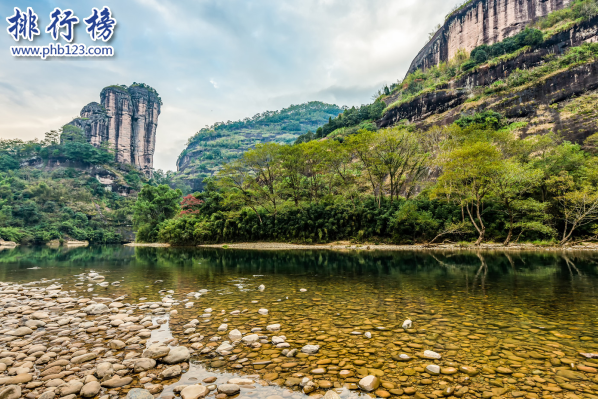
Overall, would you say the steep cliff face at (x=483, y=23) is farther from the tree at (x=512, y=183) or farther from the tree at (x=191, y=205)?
the tree at (x=191, y=205)

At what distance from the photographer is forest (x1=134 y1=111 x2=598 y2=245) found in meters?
20.9

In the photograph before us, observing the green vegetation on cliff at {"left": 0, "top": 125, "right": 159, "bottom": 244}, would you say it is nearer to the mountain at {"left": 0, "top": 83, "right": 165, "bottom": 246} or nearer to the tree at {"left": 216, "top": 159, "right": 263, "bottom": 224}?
the mountain at {"left": 0, "top": 83, "right": 165, "bottom": 246}

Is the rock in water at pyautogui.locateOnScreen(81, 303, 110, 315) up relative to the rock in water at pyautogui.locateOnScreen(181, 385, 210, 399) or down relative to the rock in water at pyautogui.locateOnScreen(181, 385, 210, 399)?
down

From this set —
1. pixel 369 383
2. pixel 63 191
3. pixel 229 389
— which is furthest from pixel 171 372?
pixel 63 191

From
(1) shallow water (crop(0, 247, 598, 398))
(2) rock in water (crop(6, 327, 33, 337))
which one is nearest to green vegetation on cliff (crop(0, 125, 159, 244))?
(2) rock in water (crop(6, 327, 33, 337))

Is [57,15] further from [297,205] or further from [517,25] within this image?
[517,25]

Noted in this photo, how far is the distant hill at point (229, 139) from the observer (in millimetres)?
133625

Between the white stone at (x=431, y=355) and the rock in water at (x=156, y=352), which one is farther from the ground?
the white stone at (x=431, y=355)

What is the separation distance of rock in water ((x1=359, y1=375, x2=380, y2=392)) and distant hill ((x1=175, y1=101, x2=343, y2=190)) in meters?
127

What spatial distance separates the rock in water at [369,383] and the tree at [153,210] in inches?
1998

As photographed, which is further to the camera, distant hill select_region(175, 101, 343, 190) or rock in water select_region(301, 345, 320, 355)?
distant hill select_region(175, 101, 343, 190)

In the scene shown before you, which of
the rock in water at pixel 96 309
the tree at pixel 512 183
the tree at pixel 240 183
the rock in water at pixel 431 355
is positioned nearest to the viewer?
the rock in water at pixel 431 355

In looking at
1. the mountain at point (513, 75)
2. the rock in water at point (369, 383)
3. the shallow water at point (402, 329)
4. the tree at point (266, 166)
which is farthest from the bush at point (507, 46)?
the rock in water at point (369, 383)

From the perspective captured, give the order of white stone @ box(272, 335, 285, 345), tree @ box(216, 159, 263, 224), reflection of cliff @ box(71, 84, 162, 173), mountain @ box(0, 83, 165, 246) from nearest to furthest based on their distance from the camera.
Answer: white stone @ box(272, 335, 285, 345), tree @ box(216, 159, 263, 224), mountain @ box(0, 83, 165, 246), reflection of cliff @ box(71, 84, 162, 173)
